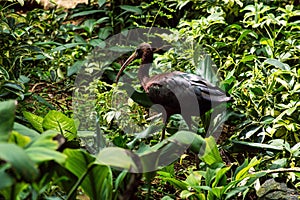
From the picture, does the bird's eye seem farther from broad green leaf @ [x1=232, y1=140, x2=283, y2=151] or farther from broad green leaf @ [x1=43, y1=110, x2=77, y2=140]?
broad green leaf @ [x1=43, y1=110, x2=77, y2=140]

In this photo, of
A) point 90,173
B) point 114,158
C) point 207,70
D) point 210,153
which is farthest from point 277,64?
point 114,158

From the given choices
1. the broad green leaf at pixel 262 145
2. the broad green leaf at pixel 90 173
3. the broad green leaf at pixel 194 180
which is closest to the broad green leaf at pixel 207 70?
the broad green leaf at pixel 262 145

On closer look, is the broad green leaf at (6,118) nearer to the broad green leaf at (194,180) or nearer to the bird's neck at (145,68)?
the broad green leaf at (194,180)

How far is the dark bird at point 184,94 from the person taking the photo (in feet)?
11.2

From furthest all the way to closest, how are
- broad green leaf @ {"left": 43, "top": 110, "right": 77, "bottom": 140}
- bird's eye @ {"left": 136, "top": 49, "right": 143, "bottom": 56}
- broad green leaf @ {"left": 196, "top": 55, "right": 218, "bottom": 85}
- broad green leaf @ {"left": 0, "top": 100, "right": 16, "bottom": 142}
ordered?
bird's eye @ {"left": 136, "top": 49, "right": 143, "bottom": 56} → broad green leaf @ {"left": 196, "top": 55, "right": 218, "bottom": 85} → broad green leaf @ {"left": 43, "top": 110, "right": 77, "bottom": 140} → broad green leaf @ {"left": 0, "top": 100, "right": 16, "bottom": 142}

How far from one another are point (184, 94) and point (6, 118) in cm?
176

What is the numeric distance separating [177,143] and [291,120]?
59.0 inches

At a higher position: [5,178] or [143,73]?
[5,178]

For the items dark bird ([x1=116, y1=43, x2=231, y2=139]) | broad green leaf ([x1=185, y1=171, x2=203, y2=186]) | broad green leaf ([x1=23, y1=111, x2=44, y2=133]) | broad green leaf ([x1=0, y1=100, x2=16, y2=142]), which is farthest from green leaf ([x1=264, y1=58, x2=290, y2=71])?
broad green leaf ([x1=0, y1=100, x2=16, y2=142])

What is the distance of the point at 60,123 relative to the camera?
9.70 ft

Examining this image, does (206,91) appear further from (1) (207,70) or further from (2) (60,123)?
(2) (60,123)

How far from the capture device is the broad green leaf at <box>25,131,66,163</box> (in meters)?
1.66

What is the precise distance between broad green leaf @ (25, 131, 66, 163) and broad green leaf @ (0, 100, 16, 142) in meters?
0.09

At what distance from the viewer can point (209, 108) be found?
11.4 ft
